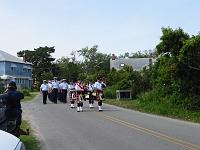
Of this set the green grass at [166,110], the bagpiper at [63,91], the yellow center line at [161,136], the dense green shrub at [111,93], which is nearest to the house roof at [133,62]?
the dense green shrub at [111,93]

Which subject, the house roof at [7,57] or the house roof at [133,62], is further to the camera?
the house roof at [133,62]

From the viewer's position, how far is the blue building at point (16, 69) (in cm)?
10044

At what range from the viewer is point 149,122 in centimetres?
2108

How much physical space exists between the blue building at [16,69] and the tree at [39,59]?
20.2 ft

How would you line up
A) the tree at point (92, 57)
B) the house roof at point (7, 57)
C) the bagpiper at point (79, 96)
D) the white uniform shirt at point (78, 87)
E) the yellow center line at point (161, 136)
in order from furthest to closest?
the tree at point (92, 57) → the house roof at point (7, 57) → the white uniform shirt at point (78, 87) → the bagpiper at point (79, 96) → the yellow center line at point (161, 136)

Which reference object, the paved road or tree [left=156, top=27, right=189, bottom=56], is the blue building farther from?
the paved road

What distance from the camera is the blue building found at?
330 feet

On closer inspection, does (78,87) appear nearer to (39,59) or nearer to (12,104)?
(12,104)

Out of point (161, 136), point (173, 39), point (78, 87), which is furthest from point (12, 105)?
point (173, 39)

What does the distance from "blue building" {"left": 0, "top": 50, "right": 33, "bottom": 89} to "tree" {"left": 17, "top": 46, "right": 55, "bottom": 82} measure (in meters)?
6.17

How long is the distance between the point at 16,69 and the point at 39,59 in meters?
23.5

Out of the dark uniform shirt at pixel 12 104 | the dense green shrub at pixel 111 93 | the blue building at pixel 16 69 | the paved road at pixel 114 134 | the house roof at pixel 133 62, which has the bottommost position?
the paved road at pixel 114 134

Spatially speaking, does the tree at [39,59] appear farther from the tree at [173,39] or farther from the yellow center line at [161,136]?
the yellow center line at [161,136]

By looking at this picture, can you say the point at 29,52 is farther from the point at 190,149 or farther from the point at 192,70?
the point at 190,149
